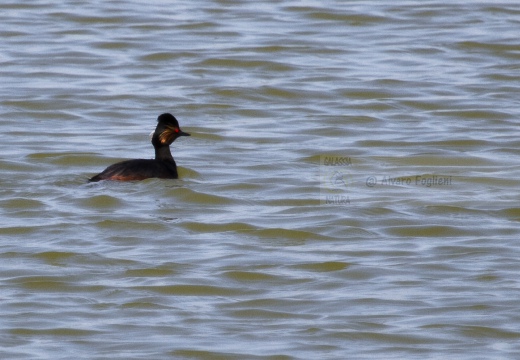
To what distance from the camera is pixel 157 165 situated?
1177 cm

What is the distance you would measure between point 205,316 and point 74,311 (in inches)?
32.3

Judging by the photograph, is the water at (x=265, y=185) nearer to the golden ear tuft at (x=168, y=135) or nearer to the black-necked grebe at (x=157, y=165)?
the black-necked grebe at (x=157, y=165)

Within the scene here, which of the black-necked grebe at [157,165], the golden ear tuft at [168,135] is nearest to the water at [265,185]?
the black-necked grebe at [157,165]

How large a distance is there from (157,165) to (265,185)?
0.98 meters

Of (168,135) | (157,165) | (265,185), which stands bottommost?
(265,185)

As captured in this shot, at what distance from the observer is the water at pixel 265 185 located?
8070mm

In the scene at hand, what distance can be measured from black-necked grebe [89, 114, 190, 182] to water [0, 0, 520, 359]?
0.38ft

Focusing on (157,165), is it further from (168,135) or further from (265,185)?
(265,185)

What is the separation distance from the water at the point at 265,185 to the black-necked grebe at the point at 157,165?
0.38 feet

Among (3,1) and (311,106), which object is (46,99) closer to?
(311,106)

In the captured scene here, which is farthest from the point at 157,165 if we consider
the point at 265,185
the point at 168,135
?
→ the point at 265,185

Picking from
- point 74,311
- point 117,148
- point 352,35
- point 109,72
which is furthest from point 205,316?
point 352,35

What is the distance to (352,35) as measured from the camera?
19.3m

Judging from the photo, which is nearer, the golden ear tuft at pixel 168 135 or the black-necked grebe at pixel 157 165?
the black-necked grebe at pixel 157 165
